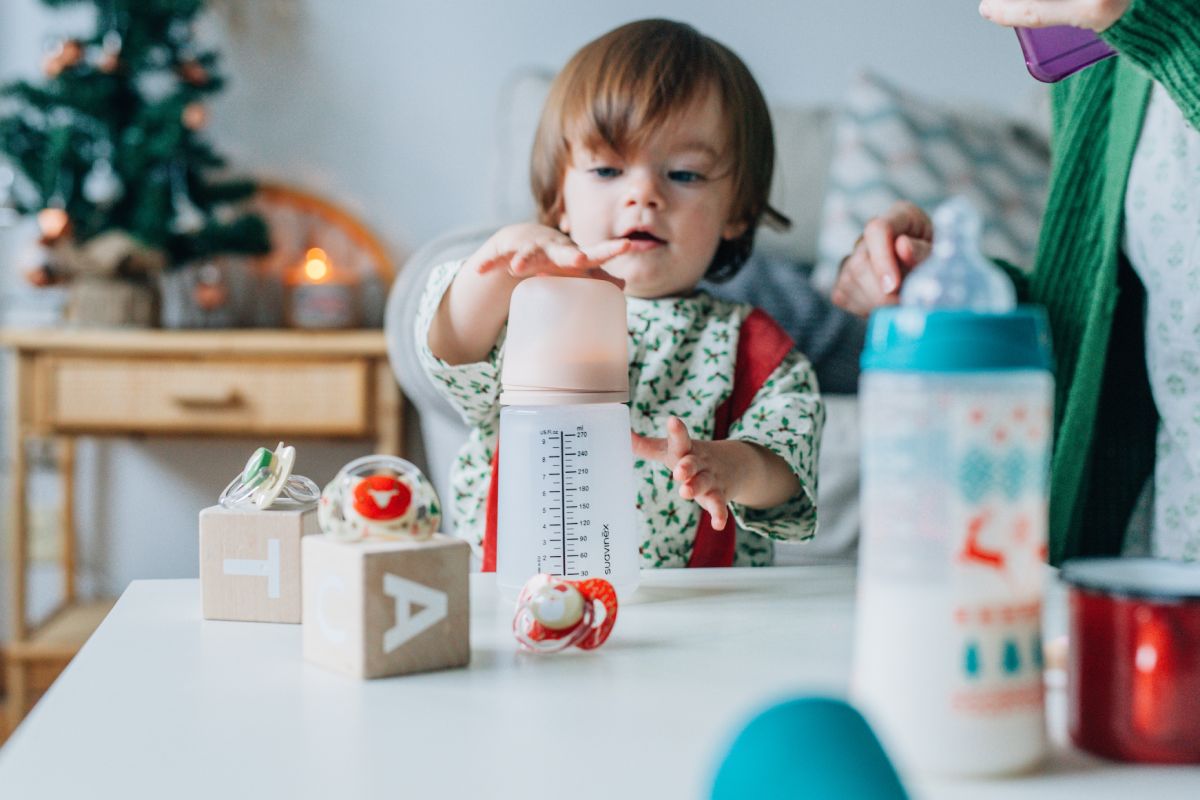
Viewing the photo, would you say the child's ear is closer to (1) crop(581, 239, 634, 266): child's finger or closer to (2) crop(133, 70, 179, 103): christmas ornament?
(1) crop(581, 239, 634, 266): child's finger

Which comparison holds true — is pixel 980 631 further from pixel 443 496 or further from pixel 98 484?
pixel 98 484

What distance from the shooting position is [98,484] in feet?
8.32

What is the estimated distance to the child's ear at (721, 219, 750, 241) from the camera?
3.62ft

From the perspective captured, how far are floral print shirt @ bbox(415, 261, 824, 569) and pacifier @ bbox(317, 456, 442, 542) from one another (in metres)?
0.36

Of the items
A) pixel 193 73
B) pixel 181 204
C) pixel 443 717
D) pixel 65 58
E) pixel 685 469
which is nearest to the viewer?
pixel 443 717

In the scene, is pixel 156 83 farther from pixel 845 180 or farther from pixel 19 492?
pixel 845 180

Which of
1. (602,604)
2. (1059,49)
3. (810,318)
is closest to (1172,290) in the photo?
(1059,49)

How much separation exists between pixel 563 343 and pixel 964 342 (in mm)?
308

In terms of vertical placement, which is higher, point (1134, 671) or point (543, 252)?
point (543, 252)

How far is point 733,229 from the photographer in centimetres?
111

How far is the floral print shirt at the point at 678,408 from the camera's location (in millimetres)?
899

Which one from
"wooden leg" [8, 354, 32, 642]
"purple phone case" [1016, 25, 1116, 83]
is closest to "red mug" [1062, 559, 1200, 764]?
"purple phone case" [1016, 25, 1116, 83]

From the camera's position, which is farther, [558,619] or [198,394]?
[198,394]

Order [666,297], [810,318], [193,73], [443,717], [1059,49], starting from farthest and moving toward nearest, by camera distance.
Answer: [193,73], [810,318], [666,297], [1059,49], [443,717]
